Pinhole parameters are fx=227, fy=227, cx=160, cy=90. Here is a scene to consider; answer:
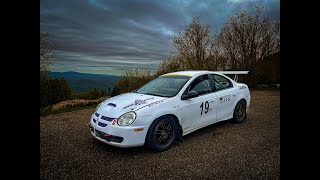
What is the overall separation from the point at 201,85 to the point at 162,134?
5.20ft

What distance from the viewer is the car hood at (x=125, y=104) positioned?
13.3ft

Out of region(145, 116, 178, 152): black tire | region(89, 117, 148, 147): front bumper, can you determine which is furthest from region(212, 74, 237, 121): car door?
region(89, 117, 148, 147): front bumper

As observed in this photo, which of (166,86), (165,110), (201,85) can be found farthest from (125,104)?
(201,85)

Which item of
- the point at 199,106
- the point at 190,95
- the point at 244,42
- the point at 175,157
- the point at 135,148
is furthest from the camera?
the point at 244,42

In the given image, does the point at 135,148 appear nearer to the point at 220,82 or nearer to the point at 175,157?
the point at 175,157

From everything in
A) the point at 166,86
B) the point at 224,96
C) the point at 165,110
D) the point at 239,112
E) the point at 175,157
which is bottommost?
the point at 175,157

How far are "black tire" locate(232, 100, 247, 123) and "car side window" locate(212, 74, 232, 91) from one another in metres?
0.62

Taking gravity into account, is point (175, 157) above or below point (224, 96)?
below

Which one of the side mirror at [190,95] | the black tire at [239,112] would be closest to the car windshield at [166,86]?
the side mirror at [190,95]

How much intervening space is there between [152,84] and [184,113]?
1311mm

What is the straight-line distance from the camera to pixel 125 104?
4.23 metres
